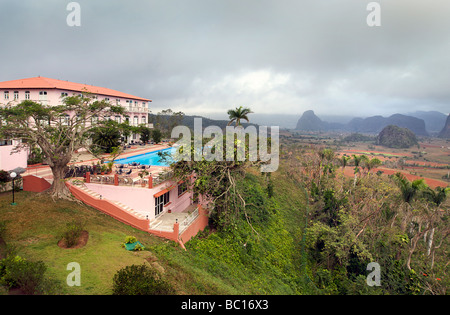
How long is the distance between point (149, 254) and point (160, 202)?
4588 mm

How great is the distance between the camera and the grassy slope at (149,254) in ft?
24.5

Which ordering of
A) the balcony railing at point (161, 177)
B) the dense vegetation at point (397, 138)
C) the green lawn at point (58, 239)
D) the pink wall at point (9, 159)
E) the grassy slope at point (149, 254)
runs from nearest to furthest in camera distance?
the green lawn at point (58, 239)
the grassy slope at point (149, 254)
the balcony railing at point (161, 177)
the pink wall at point (9, 159)
the dense vegetation at point (397, 138)

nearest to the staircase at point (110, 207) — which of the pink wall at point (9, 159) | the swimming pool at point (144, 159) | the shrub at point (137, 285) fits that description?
the shrub at point (137, 285)

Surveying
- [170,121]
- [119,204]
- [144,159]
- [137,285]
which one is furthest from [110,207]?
[170,121]

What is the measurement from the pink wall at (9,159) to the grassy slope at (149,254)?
6.49m

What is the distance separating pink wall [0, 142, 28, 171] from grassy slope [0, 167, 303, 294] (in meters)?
6.49

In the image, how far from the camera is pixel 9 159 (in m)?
17.1

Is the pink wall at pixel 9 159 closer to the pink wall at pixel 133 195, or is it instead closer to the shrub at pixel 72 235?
the pink wall at pixel 133 195

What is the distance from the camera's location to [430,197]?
1680cm

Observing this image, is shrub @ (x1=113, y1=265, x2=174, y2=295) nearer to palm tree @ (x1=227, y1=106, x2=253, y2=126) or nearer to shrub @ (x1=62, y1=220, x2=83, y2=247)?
shrub @ (x1=62, y1=220, x2=83, y2=247)

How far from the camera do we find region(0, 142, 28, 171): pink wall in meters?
16.7

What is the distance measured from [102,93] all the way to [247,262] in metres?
29.4

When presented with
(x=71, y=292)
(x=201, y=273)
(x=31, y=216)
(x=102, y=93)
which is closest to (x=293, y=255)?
(x=201, y=273)

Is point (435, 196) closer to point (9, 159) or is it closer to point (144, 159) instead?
point (144, 159)
